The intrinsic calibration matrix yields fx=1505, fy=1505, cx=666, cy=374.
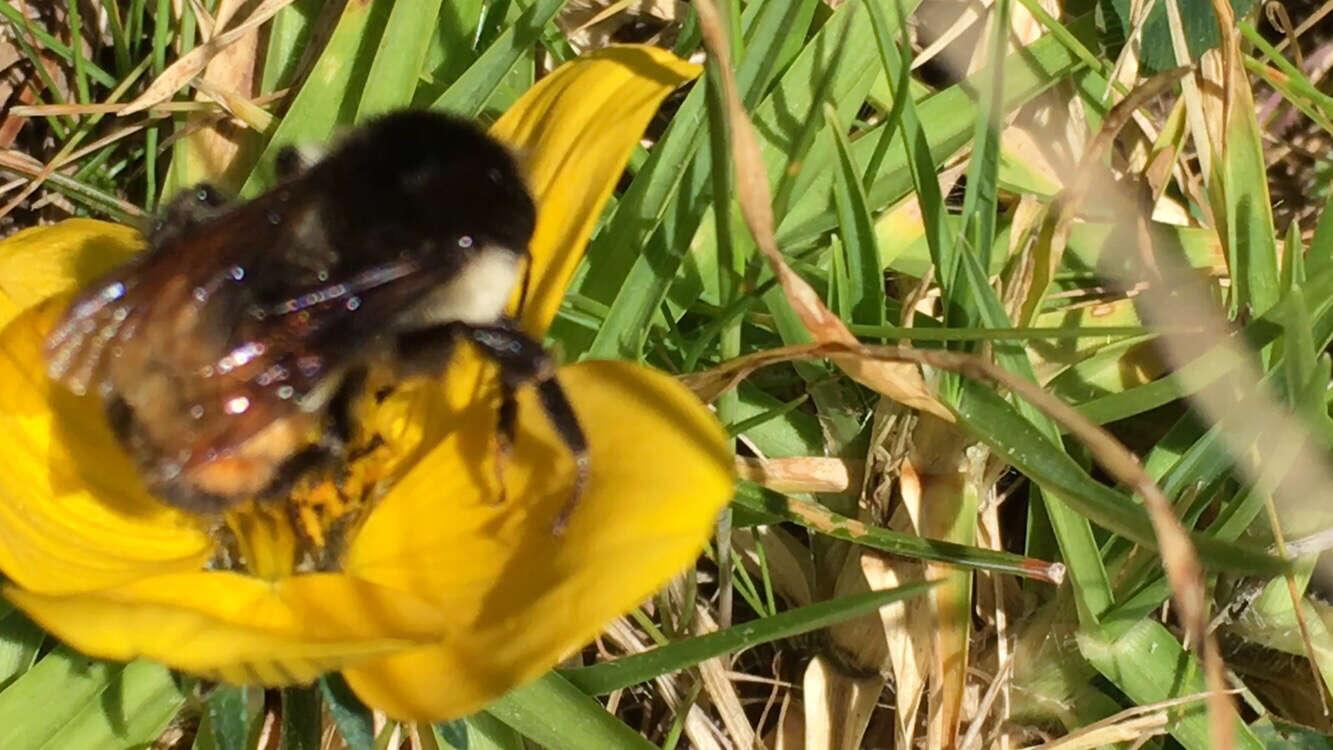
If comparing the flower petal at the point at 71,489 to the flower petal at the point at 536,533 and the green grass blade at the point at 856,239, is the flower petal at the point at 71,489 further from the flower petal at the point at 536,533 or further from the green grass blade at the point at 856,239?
the green grass blade at the point at 856,239

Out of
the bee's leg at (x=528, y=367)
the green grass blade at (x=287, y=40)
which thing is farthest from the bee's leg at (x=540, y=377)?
the green grass blade at (x=287, y=40)

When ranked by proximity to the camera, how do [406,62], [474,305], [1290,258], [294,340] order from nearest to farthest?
[294,340]
[474,305]
[1290,258]
[406,62]

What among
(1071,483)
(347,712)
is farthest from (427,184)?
(1071,483)

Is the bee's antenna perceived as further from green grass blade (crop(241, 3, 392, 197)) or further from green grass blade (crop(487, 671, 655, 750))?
green grass blade (crop(241, 3, 392, 197))

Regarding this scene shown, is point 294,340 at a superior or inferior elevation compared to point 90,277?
superior

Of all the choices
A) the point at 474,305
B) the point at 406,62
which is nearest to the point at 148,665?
the point at 474,305

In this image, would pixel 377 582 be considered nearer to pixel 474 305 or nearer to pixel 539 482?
pixel 539 482

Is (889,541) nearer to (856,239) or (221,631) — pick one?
(856,239)
